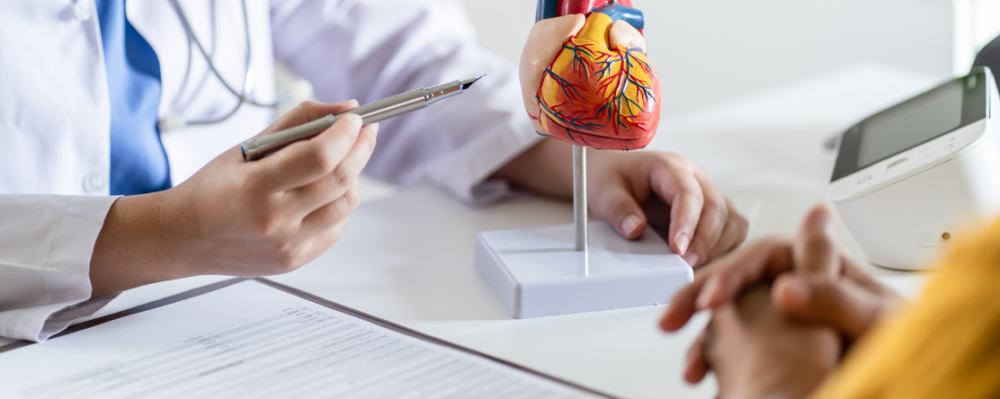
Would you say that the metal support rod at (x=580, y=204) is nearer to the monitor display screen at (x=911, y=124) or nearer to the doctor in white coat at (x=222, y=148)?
the doctor in white coat at (x=222, y=148)

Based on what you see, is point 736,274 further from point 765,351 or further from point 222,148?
point 222,148

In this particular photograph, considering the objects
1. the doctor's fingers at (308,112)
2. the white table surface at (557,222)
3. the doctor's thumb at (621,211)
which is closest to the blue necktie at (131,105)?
the white table surface at (557,222)

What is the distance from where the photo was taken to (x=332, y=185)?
0.42 m

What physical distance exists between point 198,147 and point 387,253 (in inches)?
11.8

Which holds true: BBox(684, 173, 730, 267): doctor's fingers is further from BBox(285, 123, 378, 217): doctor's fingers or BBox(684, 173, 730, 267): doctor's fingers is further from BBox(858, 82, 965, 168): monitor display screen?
BBox(285, 123, 378, 217): doctor's fingers

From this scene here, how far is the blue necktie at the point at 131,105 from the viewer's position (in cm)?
70

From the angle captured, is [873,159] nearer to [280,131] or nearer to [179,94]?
Result: [280,131]

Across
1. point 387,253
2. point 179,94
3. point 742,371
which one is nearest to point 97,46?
point 179,94

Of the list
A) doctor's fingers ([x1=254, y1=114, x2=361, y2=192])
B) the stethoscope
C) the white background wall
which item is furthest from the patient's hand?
the white background wall

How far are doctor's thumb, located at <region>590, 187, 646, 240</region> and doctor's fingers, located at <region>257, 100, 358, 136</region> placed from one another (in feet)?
0.72

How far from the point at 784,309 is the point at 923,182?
1.09 ft

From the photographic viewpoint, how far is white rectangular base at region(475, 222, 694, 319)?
478 mm

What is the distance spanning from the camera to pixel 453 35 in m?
0.93

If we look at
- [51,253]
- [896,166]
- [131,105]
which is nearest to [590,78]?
[896,166]
